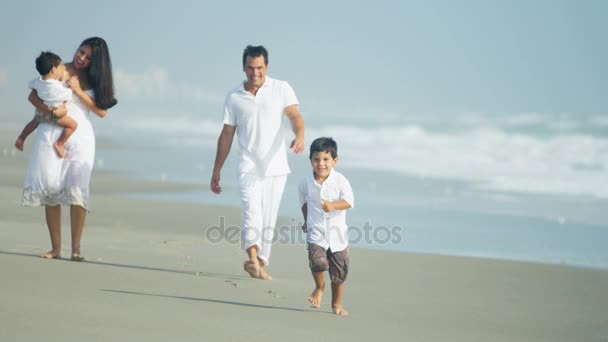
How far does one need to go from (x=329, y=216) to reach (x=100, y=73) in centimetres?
243

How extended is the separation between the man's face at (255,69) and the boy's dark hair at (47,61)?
1.48m

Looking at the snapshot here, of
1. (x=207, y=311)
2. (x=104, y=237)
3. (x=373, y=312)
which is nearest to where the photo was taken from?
(x=207, y=311)

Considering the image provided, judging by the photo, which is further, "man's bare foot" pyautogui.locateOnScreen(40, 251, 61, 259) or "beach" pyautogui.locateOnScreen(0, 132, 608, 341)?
"man's bare foot" pyautogui.locateOnScreen(40, 251, 61, 259)

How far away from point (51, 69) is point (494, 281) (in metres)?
4.26

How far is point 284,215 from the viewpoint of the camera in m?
13.1

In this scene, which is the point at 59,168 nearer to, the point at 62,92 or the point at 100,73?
the point at 62,92

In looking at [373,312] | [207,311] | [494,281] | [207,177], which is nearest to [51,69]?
[207,311]

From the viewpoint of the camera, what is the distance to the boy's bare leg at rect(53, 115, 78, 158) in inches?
268

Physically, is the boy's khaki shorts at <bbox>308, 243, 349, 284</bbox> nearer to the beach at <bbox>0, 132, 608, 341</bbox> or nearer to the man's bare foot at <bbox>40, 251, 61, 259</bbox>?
the beach at <bbox>0, 132, 608, 341</bbox>

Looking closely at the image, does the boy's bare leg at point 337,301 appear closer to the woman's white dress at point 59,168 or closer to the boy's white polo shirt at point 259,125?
the boy's white polo shirt at point 259,125

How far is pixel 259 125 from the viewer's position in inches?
278

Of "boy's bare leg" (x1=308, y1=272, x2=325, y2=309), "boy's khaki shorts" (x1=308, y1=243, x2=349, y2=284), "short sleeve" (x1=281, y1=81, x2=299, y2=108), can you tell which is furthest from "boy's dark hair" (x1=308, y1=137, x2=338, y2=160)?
"short sleeve" (x1=281, y1=81, x2=299, y2=108)

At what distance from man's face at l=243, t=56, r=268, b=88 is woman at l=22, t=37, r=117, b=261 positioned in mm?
1117

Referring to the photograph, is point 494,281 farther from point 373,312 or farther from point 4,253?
point 4,253
